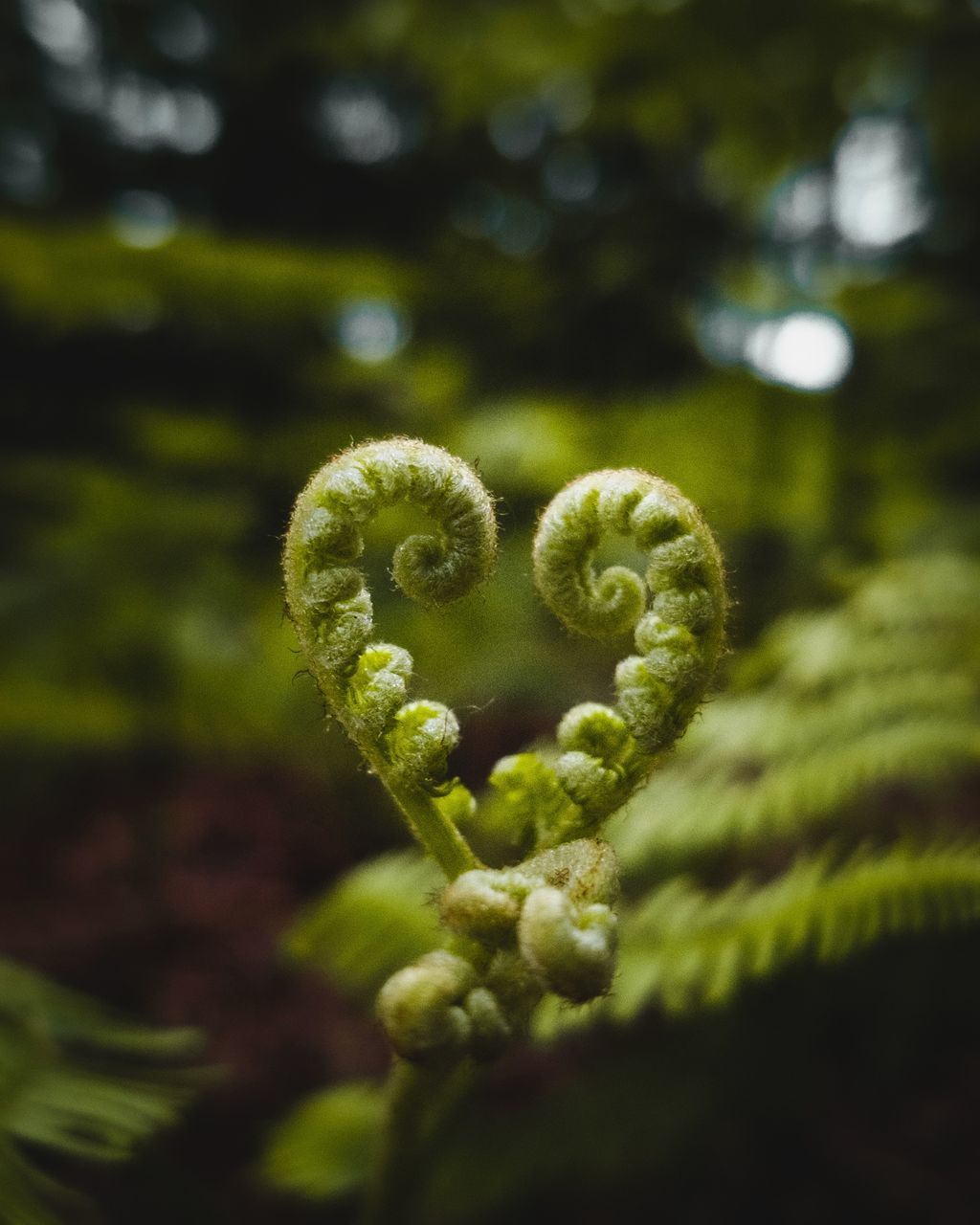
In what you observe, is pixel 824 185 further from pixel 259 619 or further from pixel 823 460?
pixel 259 619

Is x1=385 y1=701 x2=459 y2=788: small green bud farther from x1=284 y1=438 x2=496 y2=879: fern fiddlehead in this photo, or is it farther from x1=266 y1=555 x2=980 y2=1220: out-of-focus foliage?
x1=266 y1=555 x2=980 y2=1220: out-of-focus foliage

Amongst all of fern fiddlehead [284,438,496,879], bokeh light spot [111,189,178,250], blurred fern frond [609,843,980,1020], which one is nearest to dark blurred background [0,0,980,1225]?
fern fiddlehead [284,438,496,879]

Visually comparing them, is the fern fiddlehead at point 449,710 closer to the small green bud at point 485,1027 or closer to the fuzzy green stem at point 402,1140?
the small green bud at point 485,1027

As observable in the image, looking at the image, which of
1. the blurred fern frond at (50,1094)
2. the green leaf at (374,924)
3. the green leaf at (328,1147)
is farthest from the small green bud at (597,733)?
the green leaf at (328,1147)

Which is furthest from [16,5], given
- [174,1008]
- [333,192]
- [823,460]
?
[174,1008]

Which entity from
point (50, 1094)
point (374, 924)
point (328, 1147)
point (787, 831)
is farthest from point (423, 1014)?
point (787, 831)

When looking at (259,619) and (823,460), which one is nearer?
(823,460)
